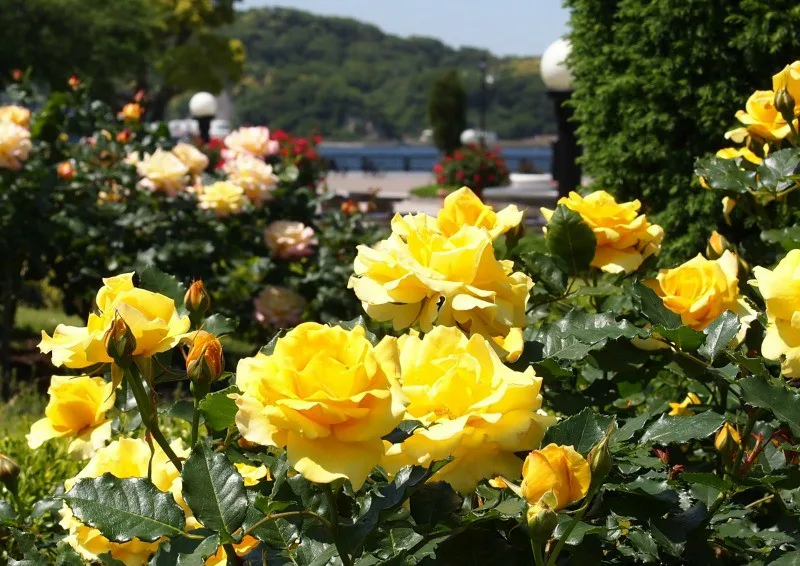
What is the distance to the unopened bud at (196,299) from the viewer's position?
124 centimetres

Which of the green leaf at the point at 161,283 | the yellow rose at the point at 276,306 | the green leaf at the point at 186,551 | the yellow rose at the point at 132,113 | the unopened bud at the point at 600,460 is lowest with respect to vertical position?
the yellow rose at the point at 276,306

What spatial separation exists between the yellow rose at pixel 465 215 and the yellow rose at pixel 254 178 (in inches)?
127

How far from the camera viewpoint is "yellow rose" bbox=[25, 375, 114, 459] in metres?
1.21

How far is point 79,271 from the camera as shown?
477 cm

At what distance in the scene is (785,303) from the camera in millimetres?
947

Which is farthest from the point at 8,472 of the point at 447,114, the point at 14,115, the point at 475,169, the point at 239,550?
the point at 447,114

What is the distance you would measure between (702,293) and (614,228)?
6.4 inches

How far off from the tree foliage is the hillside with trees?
118ft

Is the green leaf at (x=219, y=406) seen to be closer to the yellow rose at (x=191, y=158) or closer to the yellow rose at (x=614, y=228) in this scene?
the yellow rose at (x=614, y=228)

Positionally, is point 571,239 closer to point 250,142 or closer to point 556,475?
point 556,475

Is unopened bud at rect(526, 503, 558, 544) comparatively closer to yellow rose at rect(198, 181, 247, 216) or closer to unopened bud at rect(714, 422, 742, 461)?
unopened bud at rect(714, 422, 742, 461)

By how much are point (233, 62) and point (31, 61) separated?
1151 cm

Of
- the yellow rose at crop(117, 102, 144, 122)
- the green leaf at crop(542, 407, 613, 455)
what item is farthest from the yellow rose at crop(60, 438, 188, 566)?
the yellow rose at crop(117, 102, 144, 122)

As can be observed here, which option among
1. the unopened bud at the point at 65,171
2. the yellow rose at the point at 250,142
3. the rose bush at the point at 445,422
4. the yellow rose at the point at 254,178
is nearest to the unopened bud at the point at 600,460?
the rose bush at the point at 445,422
